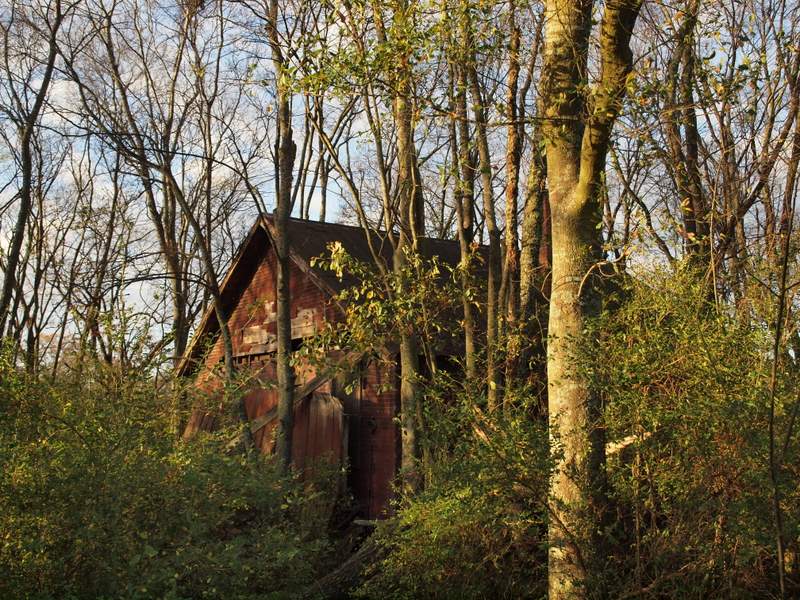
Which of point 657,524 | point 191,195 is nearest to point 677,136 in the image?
point 657,524

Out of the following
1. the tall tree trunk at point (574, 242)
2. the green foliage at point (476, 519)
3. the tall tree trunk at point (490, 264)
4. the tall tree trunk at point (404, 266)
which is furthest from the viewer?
the tall tree trunk at point (404, 266)

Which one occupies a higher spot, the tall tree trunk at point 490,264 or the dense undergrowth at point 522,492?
the tall tree trunk at point 490,264

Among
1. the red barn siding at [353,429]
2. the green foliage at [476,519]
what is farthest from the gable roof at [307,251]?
the green foliage at [476,519]

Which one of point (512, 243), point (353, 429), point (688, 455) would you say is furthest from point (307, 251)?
point (688, 455)

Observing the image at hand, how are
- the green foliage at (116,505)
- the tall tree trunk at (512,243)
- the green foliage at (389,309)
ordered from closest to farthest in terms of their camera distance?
the green foliage at (116,505), the tall tree trunk at (512,243), the green foliage at (389,309)

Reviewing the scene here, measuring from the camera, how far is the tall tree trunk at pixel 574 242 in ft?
24.0

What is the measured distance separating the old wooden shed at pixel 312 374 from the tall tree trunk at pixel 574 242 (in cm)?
455

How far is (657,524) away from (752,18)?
4.44 metres

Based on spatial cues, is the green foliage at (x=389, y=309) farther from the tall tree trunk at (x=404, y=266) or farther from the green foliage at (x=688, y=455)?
the green foliage at (x=688, y=455)

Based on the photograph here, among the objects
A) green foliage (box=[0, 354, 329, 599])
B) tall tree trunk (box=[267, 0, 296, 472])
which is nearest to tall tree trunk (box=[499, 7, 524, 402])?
green foliage (box=[0, 354, 329, 599])

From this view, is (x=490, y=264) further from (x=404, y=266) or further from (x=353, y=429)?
(x=353, y=429)

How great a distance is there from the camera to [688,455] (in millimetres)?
7215

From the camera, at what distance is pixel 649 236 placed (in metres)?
8.20

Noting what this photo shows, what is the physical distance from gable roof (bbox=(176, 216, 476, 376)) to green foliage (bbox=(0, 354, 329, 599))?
6444mm
